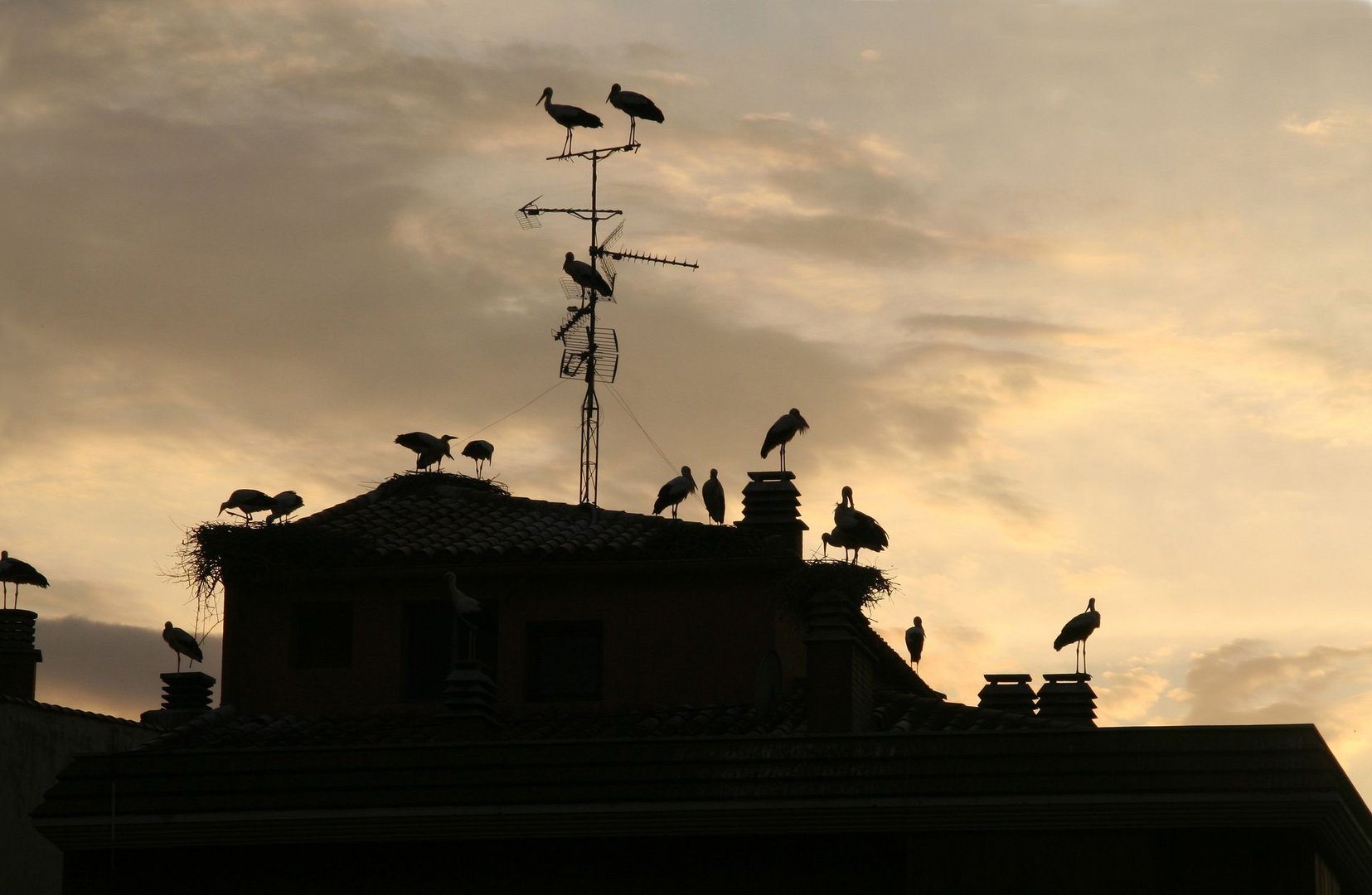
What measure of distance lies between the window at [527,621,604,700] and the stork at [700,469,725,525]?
3614 millimetres

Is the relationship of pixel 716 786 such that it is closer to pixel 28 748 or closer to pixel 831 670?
pixel 831 670

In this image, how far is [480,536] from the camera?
79.0ft

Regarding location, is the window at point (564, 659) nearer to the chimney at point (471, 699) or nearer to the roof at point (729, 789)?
the chimney at point (471, 699)

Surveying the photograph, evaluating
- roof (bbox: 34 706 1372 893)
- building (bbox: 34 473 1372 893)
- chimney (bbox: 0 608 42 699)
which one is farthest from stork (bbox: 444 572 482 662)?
chimney (bbox: 0 608 42 699)

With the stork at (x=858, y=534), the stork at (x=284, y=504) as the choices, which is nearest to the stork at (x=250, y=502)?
the stork at (x=284, y=504)

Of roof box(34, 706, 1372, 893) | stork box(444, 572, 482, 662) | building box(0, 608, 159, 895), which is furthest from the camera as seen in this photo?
building box(0, 608, 159, 895)

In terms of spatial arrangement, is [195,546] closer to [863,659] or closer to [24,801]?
[24,801]

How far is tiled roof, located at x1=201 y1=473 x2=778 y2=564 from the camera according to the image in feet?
76.3

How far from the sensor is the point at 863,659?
20.4 metres

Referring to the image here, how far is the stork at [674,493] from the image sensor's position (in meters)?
26.3

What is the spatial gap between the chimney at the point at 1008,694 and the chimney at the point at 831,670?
3801 millimetres

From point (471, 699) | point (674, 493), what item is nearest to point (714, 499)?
point (674, 493)

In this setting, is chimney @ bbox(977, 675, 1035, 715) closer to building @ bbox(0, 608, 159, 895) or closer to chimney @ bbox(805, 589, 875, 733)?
chimney @ bbox(805, 589, 875, 733)

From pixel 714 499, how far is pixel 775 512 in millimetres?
3102
